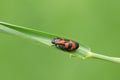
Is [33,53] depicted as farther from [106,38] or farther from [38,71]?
[106,38]

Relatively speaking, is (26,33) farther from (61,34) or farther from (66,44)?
(61,34)

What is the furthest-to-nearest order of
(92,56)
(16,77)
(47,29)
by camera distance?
1. (47,29)
2. (16,77)
3. (92,56)

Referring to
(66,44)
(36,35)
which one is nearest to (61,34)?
(66,44)

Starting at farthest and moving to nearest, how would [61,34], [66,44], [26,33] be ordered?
1. [61,34]
2. [66,44]
3. [26,33]

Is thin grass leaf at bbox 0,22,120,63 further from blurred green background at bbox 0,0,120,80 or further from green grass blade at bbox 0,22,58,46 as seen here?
blurred green background at bbox 0,0,120,80

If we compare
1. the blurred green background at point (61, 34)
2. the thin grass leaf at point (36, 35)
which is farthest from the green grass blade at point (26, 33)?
the blurred green background at point (61, 34)

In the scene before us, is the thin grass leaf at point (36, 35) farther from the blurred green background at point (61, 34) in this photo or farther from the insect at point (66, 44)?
the blurred green background at point (61, 34)

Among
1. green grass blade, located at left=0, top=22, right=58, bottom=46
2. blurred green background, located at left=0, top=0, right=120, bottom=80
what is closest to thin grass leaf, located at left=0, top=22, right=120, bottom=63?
green grass blade, located at left=0, top=22, right=58, bottom=46

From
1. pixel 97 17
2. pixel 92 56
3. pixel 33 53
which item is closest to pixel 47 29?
pixel 33 53
